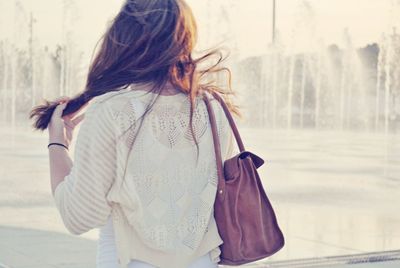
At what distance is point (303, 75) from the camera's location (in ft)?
75.4

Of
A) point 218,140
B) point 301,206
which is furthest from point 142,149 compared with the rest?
point 301,206

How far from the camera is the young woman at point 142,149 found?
234cm

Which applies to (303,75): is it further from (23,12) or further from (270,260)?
(270,260)

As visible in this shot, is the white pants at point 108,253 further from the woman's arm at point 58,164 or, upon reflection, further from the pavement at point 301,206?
the pavement at point 301,206

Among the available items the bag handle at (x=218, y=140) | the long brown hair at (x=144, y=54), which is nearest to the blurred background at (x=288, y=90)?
the bag handle at (x=218, y=140)

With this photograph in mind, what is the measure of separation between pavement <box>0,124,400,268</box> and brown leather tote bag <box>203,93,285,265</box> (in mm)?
3231

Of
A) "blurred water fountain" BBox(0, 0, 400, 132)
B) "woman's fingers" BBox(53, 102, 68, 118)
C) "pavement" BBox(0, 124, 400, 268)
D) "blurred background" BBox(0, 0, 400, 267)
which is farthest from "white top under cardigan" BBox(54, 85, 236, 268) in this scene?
"blurred water fountain" BBox(0, 0, 400, 132)

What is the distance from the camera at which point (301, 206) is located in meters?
9.07

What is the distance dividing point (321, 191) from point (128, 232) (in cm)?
815

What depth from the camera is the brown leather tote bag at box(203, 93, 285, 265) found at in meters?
2.43

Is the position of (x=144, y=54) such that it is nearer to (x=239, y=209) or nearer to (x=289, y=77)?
(x=239, y=209)

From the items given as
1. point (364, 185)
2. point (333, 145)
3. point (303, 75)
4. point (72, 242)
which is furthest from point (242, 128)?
point (72, 242)

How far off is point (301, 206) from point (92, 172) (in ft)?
22.5

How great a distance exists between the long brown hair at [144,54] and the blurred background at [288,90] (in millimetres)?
5358
